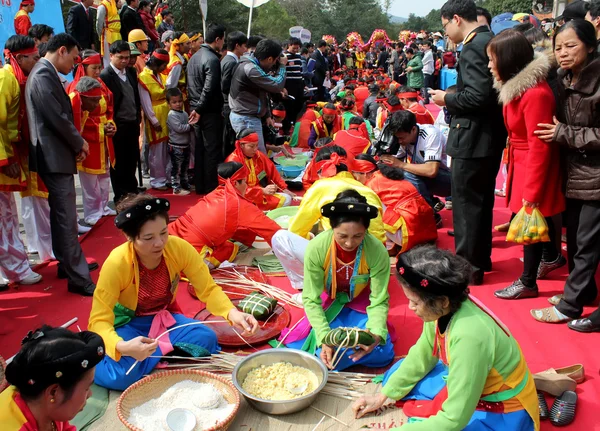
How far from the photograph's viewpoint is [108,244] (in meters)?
4.66

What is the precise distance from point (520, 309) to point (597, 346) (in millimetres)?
533

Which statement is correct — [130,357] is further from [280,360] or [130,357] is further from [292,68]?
[292,68]

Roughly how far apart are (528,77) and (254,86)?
10.5 ft

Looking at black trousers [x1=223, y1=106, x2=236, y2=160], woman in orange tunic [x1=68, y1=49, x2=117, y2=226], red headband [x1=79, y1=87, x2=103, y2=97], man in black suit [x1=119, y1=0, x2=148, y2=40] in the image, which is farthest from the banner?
black trousers [x1=223, y1=106, x2=236, y2=160]

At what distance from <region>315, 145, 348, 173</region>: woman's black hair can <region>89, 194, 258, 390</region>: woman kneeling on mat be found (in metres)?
2.01

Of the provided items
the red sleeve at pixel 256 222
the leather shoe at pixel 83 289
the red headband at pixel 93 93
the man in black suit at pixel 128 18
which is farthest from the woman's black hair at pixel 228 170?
the man in black suit at pixel 128 18

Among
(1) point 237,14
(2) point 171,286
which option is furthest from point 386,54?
(2) point 171,286

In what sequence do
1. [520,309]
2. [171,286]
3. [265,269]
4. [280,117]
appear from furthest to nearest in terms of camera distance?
1. [280,117]
2. [265,269]
3. [520,309]
4. [171,286]

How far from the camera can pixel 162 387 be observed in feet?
8.16

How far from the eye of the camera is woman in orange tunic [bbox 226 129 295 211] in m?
5.05

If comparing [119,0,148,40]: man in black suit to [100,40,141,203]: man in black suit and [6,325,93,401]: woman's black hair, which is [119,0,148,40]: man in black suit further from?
[6,325,93,401]: woman's black hair

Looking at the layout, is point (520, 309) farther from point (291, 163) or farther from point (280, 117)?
point (280, 117)

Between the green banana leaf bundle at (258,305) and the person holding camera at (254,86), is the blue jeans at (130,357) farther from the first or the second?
the person holding camera at (254,86)

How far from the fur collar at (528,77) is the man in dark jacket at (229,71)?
11.3 feet
